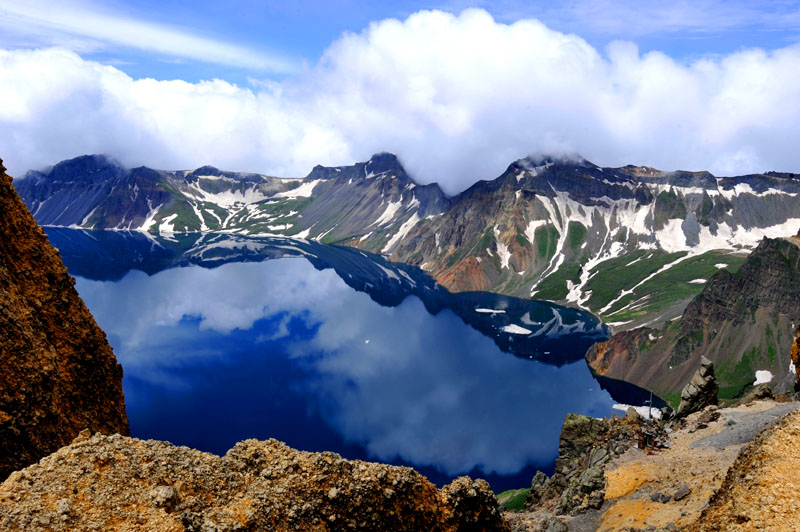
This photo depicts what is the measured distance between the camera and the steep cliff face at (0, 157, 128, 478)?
64.6 feet

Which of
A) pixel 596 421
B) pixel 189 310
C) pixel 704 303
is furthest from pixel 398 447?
pixel 189 310

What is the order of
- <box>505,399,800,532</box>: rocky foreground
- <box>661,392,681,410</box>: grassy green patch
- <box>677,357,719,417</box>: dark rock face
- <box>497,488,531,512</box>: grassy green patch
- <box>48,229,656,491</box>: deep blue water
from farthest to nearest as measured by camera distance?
<box>661,392,681,410</box>: grassy green patch, <box>48,229,656,491</box>: deep blue water, <box>497,488,531,512</box>: grassy green patch, <box>677,357,719,417</box>: dark rock face, <box>505,399,800,532</box>: rocky foreground

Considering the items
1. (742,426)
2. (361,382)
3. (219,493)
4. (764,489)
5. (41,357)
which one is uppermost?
(361,382)

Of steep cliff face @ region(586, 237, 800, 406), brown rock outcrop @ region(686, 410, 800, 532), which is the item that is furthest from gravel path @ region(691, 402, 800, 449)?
steep cliff face @ region(586, 237, 800, 406)

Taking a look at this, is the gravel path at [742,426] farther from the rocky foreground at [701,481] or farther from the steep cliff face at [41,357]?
the steep cliff face at [41,357]

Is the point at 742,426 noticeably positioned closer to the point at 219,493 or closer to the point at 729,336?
the point at 219,493

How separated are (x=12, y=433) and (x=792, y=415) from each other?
110 ft

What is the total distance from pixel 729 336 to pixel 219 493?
145925 millimetres

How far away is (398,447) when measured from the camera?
87125mm

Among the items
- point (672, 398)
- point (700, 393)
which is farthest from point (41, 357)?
point (672, 398)

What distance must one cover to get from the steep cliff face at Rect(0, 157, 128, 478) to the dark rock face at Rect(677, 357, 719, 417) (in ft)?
202

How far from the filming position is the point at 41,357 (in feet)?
70.5

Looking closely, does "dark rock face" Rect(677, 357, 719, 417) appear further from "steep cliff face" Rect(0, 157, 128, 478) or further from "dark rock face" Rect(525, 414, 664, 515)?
"steep cliff face" Rect(0, 157, 128, 478)

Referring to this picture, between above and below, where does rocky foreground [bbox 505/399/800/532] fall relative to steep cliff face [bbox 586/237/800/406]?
below
